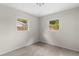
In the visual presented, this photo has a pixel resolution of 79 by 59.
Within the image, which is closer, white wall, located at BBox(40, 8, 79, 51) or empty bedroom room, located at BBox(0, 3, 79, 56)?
empty bedroom room, located at BBox(0, 3, 79, 56)

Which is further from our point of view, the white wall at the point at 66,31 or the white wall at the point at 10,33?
the white wall at the point at 66,31

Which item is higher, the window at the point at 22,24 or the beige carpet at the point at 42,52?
the window at the point at 22,24

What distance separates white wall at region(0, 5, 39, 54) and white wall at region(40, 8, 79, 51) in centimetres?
160

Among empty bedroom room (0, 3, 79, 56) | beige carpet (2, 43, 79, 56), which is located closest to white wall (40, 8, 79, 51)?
empty bedroom room (0, 3, 79, 56)

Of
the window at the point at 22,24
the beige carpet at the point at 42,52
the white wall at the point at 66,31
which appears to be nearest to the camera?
the beige carpet at the point at 42,52

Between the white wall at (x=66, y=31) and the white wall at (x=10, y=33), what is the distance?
1605mm

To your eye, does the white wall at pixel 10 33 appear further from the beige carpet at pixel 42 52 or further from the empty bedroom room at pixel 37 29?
the beige carpet at pixel 42 52

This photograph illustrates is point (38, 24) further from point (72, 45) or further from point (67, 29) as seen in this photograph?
point (72, 45)

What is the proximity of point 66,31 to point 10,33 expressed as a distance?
3.10m

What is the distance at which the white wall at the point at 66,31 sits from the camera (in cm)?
350

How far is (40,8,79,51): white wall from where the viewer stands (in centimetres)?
350

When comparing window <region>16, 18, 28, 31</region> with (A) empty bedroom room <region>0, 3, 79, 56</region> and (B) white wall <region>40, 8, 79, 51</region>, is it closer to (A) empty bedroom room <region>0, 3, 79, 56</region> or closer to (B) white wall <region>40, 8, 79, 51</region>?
(A) empty bedroom room <region>0, 3, 79, 56</region>

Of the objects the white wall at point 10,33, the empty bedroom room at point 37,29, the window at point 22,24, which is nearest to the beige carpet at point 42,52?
the empty bedroom room at point 37,29

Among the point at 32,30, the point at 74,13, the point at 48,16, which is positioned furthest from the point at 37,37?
the point at 74,13
